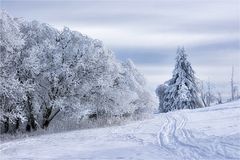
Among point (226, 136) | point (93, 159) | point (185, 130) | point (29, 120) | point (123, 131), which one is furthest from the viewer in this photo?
point (29, 120)

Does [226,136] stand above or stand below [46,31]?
below

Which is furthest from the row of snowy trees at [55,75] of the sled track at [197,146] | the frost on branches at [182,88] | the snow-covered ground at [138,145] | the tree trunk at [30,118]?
the frost on branches at [182,88]

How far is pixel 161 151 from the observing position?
693 inches

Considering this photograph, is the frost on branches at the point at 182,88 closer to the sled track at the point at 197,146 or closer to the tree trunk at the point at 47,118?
the tree trunk at the point at 47,118

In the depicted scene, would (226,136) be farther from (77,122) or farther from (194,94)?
(194,94)

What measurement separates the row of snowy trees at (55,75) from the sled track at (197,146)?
8584 millimetres

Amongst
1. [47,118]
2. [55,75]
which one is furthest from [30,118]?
[55,75]

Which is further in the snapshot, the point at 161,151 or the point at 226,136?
the point at 226,136

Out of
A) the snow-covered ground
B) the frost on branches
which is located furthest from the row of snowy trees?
the frost on branches

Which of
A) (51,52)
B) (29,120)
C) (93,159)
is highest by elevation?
(51,52)

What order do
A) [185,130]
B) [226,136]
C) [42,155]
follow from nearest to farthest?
[42,155] < [226,136] < [185,130]

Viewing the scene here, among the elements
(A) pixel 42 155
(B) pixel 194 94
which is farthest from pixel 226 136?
(B) pixel 194 94

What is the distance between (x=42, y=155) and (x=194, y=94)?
42.1 metres

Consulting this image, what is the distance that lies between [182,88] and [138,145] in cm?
3892
